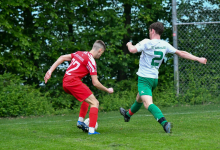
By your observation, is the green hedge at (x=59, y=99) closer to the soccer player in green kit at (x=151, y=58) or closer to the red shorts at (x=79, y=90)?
the red shorts at (x=79, y=90)

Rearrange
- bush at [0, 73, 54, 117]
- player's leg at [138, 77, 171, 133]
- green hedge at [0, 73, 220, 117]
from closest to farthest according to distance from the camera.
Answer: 1. player's leg at [138, 77, 171, 133]
2. bush at [0, 73, 54, 117]
3. green hedge at [0, 73, 220, 117]

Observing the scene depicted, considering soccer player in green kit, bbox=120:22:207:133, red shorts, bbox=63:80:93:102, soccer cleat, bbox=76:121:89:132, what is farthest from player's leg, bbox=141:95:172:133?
soccer cleat, bbox=76:121:89:132

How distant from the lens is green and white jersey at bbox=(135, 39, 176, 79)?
563 centimetres

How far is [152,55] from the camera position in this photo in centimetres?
570

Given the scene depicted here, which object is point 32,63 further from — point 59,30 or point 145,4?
point 145,4

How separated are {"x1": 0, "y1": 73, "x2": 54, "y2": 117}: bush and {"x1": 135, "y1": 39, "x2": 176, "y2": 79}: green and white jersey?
560 centimetres

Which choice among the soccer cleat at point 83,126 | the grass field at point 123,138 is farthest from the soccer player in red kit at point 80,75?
the grass field at point 123,138

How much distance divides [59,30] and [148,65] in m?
7.35

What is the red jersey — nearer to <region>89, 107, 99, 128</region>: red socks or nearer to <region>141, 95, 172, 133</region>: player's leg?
<region>89, 107, 99, 128</region>: red socks

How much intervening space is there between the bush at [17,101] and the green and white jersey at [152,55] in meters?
5.60

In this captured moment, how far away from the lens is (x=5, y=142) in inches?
202

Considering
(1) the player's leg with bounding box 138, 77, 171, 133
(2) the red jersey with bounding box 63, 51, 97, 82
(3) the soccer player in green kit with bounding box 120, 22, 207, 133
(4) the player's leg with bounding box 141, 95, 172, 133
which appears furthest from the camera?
(2) the red jersey with bounding box 63, 51, 97, 82

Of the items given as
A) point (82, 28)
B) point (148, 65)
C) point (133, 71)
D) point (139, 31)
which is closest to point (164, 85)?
point (133, 71)

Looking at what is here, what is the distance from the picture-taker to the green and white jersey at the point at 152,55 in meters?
5.63
